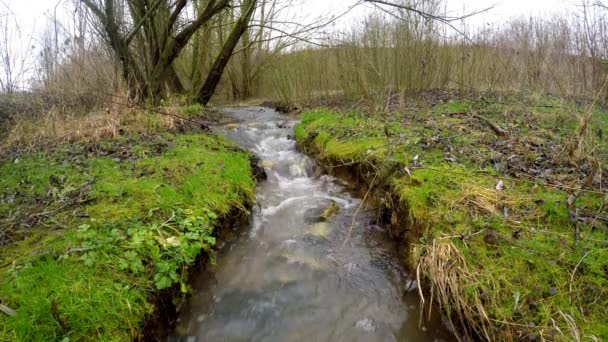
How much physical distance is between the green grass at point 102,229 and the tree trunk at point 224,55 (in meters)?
6.15

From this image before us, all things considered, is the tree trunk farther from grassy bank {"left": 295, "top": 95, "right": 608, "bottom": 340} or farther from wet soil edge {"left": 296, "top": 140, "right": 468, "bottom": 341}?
grassy bank {"left": 295, "top": 95, "right": 608, "bottom": 340}

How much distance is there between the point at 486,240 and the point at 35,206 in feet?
12.8

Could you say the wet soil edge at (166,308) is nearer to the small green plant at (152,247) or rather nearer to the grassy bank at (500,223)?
the small green plant at (152,247)

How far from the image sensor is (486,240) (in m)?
2.51

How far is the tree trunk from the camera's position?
9586 mm

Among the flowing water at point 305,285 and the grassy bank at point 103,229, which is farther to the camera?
the flowing water at point 305,285

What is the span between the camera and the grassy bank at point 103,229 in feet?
6.36

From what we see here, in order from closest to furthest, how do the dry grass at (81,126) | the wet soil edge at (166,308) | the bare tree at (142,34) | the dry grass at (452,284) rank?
the dry grass at (452,284) → the wet soil edge at (166,308) → the dry grass at (81,126) → the bare tree at (142,34)

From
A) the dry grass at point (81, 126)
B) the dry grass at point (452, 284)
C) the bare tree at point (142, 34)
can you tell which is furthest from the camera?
the bare tree at point (142, 34)

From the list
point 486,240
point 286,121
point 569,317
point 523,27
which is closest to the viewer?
point 569,317

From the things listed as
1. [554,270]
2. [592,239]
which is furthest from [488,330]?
[592,239]

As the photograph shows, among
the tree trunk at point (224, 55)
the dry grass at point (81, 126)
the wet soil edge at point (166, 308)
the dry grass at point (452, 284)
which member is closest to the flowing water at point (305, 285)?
the wet soil edge at point (166, 308)

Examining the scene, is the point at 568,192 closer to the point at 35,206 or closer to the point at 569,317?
the point at 569,317

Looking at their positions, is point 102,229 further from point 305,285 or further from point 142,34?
point 142,34
